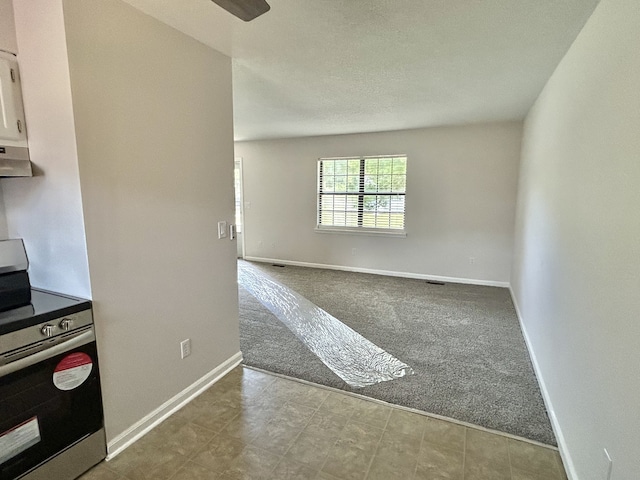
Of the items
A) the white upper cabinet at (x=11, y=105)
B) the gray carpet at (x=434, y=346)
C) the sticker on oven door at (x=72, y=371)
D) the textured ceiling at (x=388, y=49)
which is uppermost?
the textured ceiling at (x=388, y=49)

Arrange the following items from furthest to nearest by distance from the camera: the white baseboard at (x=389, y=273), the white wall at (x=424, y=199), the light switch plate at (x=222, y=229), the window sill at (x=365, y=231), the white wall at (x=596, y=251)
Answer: the window sill at (x=365, y=231) → the white baseboard at (x=389, y=273) → the white wall at (x=424, y=199) → the light switch plate at (x=222, y=229) → the white wall at (x=596, y=251)

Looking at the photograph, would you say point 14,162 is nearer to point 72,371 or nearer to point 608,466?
point 72,371

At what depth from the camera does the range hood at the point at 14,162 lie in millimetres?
1603

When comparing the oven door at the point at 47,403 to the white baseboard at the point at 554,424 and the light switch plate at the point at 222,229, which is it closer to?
the light switch plate at the point at 222,229

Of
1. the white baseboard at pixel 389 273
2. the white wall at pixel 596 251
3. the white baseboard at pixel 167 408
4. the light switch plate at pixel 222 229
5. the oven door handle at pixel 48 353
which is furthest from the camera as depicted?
the white baseboard at pixel 389 273

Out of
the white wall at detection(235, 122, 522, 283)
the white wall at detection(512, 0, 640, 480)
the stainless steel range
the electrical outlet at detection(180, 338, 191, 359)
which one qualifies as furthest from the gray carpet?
the stainless steel range

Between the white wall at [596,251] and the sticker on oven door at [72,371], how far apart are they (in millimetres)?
2256

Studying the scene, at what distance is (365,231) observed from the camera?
5777mm

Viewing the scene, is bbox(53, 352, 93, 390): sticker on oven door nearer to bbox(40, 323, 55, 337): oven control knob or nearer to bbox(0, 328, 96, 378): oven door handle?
bbox(0, 328, 96, 378): oven door handle

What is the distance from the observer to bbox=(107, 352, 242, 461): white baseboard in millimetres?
1857

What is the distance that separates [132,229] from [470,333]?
124 inches

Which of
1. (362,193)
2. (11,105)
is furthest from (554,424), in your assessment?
(362,193)

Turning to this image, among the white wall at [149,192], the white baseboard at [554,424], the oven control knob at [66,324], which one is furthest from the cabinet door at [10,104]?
the white baseboard at [554,424]

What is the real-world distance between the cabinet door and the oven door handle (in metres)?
1.02
